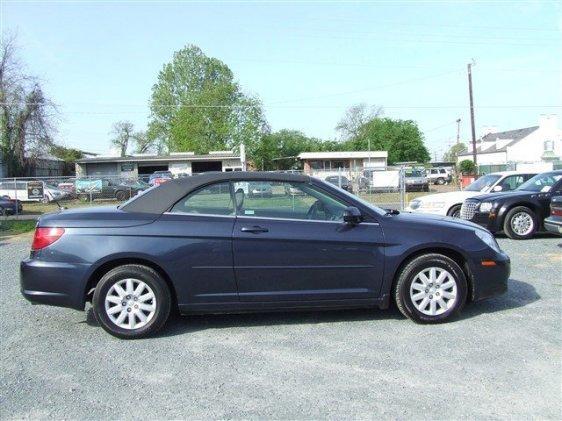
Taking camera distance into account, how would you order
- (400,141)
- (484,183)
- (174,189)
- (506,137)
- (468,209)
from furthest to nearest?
(400,141), (506,137), (484,183), (468,209), (174,189)

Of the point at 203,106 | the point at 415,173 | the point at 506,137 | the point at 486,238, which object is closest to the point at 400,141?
the point at 506,137

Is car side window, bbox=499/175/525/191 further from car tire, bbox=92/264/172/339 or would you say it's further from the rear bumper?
the rear bumper

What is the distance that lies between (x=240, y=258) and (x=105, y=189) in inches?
857

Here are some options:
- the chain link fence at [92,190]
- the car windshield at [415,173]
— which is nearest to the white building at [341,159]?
the car windshield at [415,173]

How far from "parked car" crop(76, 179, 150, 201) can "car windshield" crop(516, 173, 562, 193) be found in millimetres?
17855

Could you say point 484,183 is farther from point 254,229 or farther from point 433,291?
point 254,229

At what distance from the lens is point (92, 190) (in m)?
24.2

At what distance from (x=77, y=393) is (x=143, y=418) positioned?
0.68 meters

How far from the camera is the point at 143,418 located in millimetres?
3264

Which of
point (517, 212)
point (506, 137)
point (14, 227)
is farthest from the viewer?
point (506, 137)

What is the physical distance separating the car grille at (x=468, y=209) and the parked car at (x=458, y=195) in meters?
0.98

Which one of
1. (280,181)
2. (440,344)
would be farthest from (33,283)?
(440,344)

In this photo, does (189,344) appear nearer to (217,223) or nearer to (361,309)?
(217,223)

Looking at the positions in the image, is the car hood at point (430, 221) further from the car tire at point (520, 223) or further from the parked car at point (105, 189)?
the parked car at point (105, 189)
